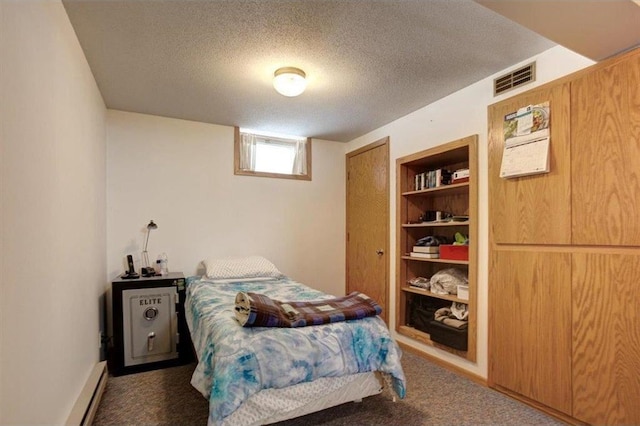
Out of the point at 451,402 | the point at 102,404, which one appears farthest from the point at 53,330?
the point at 451,402

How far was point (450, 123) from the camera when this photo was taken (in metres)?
2.94

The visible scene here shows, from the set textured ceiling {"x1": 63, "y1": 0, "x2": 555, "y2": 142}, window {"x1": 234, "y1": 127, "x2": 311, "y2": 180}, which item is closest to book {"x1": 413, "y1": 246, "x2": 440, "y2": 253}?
textured ceiling {"x1": 63, "y1": 0, "x2": 555, "y2": 142}

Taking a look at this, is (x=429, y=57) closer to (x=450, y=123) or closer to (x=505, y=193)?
(x=450, y=123)

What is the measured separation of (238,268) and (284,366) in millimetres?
1765

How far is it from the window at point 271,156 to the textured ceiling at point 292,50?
0.71 m

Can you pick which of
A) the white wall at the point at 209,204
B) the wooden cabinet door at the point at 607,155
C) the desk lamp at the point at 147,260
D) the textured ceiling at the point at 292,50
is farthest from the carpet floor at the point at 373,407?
the textured ceiling at the point at 292,50

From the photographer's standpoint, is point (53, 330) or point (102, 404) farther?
point (102, 404)

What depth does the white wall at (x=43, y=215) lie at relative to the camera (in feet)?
3.63

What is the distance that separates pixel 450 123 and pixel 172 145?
2826 mm

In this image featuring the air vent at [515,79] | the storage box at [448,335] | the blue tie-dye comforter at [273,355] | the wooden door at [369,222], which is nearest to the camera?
the blue tie-dye comforter at [273,355]

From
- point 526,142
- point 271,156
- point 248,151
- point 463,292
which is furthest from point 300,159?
point 526,142

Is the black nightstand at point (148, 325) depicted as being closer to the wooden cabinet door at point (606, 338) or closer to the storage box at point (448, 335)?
the storage box at point (448, 335)

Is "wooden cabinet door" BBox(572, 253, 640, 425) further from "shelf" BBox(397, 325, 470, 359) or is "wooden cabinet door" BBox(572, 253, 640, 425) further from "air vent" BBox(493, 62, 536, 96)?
"air vent" BBox(493, 62, 536, 96)

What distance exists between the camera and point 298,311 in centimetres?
206
